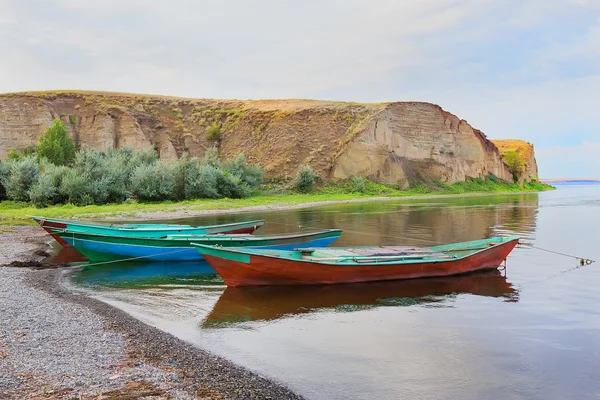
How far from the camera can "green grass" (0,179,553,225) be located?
31406mm

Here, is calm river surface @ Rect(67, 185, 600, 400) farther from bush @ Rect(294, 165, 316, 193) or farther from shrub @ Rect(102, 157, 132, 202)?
bush @ Rect(294, 165, 316, 193)

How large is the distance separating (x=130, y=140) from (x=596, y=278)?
59.6 metres

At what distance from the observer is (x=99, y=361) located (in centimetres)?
741

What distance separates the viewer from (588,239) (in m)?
22.6

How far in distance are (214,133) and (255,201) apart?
27021 millimetres

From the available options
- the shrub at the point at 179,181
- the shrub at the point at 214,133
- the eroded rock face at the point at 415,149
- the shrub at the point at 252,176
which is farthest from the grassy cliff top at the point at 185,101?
the shrub at the point at 179,181

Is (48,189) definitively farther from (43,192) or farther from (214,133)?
(214,133)

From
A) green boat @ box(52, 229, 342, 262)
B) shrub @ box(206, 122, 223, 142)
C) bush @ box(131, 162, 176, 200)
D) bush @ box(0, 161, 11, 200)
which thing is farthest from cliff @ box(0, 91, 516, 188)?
green boat @ box(52, 229, 342, 262)

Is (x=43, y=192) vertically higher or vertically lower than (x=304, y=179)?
lower

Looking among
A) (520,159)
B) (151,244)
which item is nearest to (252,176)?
(151,244)

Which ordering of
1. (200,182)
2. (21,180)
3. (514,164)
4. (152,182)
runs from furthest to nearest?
(514,164), (200,182), (152,182), (21,180)

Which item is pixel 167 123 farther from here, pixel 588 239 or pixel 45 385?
pixel 45 385

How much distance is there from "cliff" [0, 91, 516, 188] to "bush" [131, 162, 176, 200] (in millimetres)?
23768

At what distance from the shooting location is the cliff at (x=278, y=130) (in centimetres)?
6359
